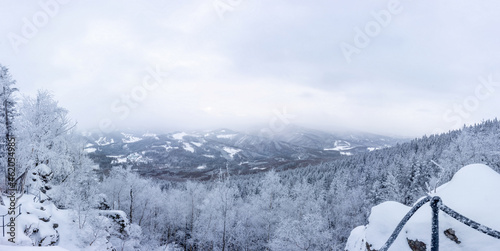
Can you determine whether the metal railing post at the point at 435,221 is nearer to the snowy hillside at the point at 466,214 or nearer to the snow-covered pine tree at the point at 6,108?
the snowy hillside at the point at 466,214

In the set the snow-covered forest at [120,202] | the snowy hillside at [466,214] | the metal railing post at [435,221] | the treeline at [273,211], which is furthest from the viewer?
the treeline at [273,211]

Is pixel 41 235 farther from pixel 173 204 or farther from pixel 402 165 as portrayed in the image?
pixel 402 165

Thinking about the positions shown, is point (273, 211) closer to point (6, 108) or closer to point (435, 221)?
point (6, 108)

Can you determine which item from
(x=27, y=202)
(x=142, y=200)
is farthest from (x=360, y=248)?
(x=142, y=200)

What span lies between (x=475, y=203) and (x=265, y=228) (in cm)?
3903

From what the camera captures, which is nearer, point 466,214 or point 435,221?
point 435,221

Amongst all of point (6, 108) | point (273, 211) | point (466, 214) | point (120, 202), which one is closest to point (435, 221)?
point (466, 214)

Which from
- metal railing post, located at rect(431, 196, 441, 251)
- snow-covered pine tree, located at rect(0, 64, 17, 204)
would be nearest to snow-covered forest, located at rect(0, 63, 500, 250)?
snow-covered pine tree, located at rect(0, 64, 17, 204)

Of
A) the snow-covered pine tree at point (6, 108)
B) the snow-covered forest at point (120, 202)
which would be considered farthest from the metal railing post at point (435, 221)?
the snow-covered pine tree at point (6, 108)

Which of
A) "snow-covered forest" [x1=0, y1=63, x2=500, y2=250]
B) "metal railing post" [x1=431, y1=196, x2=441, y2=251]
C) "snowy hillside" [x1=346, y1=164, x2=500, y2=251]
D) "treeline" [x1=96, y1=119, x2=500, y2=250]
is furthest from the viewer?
"treeline" [x1=96, y1=119, x2=500, y2=250]

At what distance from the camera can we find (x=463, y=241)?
629 centimetres

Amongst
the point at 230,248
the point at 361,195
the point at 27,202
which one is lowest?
the point at 230,248

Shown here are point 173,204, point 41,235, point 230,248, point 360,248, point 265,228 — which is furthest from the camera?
point 173,204

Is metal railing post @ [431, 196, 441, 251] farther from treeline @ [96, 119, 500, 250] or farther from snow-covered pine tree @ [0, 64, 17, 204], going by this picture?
snow-covered pine tree @ [0, 64, 17, 204]
